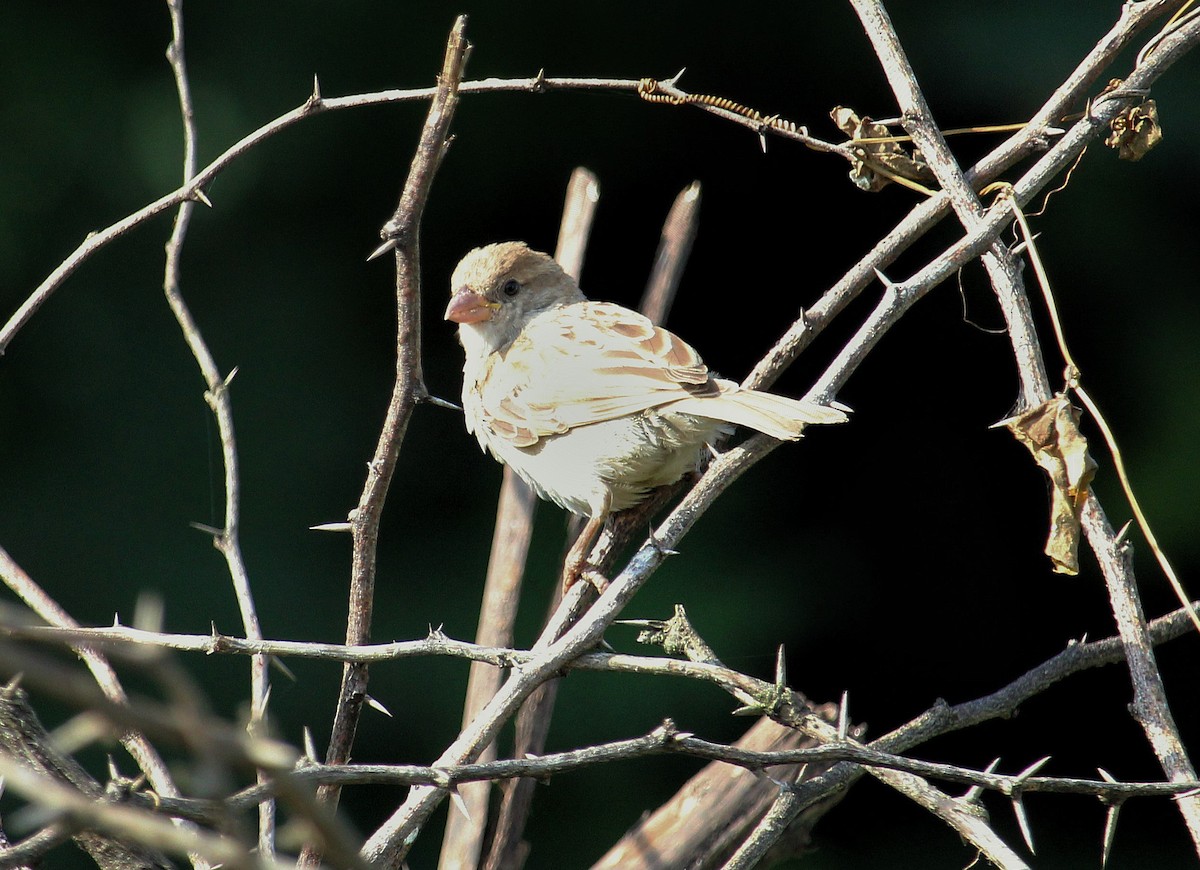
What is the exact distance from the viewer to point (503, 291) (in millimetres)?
3838

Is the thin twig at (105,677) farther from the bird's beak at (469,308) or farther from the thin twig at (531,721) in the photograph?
the bird's beak at (469,308)

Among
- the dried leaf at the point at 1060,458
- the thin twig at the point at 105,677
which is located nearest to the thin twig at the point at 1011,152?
the dried leaf at the point at 1060,458

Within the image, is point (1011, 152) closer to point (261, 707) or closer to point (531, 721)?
point (531, 721)

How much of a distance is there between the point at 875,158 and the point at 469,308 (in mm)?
1697

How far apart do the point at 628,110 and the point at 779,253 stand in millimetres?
936

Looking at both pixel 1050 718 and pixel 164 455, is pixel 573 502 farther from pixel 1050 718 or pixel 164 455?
pixel 1050 718

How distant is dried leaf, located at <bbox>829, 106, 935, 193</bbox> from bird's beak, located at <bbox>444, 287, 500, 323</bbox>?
1594 mm

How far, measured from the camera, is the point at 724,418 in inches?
107

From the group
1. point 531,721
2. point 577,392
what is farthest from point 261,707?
point 577,392

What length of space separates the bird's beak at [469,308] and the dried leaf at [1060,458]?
216 cm

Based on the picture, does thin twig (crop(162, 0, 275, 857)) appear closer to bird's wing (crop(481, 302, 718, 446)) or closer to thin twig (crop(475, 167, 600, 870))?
thin twig (crop(475, 167, 600, 870))

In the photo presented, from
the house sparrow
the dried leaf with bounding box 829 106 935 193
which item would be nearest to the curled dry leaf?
the dried leaf with bounding box 829 106 935 193

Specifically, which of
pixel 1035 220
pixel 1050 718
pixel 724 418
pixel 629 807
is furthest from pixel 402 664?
pixel 1035 220

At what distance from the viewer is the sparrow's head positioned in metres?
3.78
